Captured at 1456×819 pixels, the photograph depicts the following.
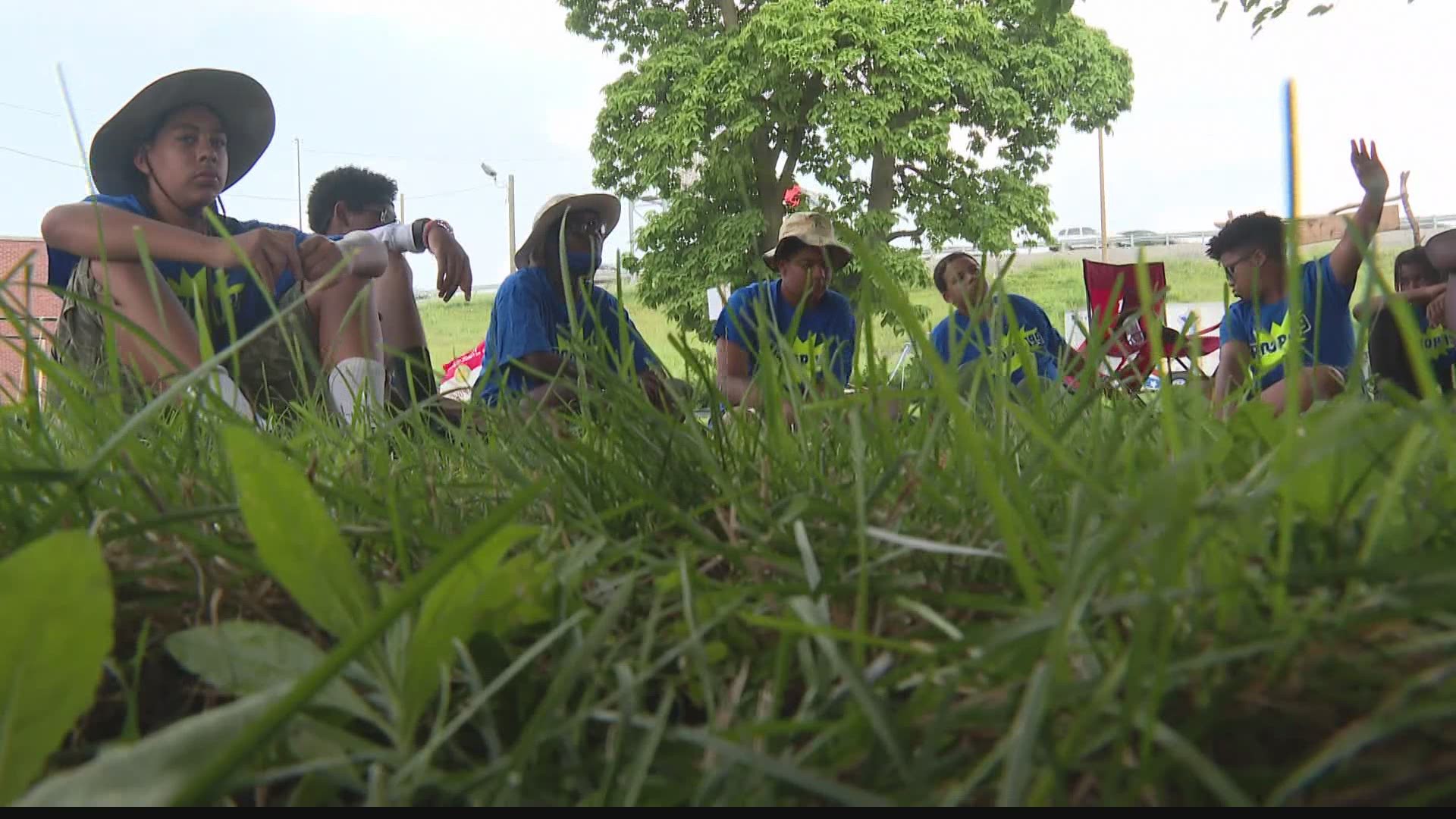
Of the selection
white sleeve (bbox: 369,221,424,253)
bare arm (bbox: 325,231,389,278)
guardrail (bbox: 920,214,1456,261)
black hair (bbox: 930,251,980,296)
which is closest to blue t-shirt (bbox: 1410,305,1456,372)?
black hair (bbox: 930,251,980,296)

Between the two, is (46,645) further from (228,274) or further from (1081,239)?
(1081,239)

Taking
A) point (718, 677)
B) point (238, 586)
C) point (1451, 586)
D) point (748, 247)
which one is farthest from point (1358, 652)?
point (748, 247)

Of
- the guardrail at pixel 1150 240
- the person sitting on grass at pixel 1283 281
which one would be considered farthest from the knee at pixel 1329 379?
the guardrail at pixel 1150 240

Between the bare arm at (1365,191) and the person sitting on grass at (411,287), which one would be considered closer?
the bare arm at (1365,191)

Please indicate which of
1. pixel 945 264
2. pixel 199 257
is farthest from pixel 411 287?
pixel 945 264

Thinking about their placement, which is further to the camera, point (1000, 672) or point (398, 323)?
point (398, 323)

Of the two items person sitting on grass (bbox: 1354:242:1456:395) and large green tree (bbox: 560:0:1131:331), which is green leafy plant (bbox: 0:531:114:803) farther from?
large green tree (bbox: 560:0:1131:331)

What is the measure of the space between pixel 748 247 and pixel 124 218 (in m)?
12.3

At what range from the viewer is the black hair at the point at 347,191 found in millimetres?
3035

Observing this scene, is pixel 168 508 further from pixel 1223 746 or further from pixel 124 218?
pixel 124 218

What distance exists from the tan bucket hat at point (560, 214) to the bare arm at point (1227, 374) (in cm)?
154

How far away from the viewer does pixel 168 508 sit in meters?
0.35

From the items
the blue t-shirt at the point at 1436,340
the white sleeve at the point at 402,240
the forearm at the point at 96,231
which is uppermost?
the white sleeve at the point at 402,240

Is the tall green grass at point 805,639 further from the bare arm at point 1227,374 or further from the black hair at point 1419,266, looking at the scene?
the black hair at point 1419,266
